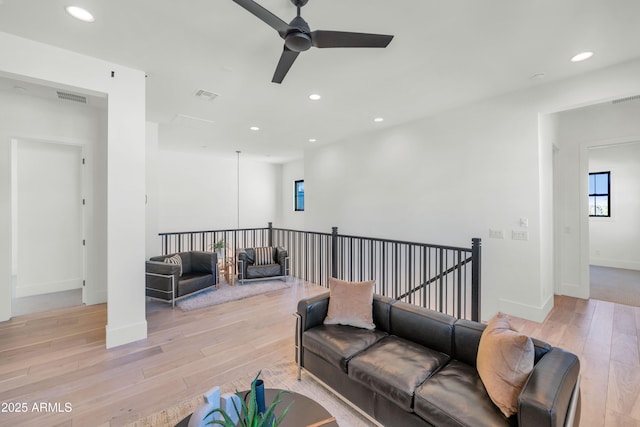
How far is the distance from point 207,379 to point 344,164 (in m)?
4.70

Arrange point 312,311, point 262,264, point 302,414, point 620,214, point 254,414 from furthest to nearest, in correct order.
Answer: point 620,214
point 262,264
point 312,311
point 302,414
point 254,414

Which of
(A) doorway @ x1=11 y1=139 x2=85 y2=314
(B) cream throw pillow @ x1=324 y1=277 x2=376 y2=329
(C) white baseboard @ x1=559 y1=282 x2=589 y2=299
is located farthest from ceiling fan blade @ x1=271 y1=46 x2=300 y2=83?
(C) white baseboard @ x1=559 y1=282 x2=589 y2=299

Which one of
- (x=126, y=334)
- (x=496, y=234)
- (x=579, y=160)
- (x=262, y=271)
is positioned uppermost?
(x=579, y=160)

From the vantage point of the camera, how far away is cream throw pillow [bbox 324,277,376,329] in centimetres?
252

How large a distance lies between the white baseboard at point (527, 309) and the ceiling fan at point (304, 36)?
3.71 meters

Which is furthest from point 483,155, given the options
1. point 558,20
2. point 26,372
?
point 26,372

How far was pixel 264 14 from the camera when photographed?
5.71 feet

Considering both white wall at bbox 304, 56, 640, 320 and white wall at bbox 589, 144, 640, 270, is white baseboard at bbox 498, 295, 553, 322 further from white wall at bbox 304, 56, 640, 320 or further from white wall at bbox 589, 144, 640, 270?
white wall at bbox 589, 144, 640, 270

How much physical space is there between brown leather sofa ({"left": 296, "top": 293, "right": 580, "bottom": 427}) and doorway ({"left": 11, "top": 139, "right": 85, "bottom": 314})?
434cm

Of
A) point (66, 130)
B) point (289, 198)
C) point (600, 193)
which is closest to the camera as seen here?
point (66, 130)

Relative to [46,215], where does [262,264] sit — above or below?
below

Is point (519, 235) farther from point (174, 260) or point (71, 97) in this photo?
point (71, 97)

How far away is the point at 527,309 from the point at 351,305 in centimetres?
270

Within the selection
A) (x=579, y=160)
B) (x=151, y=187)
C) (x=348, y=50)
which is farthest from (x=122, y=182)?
(x=579, y=160)
